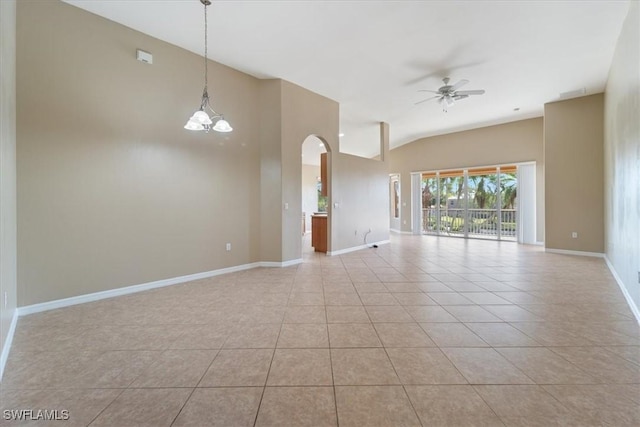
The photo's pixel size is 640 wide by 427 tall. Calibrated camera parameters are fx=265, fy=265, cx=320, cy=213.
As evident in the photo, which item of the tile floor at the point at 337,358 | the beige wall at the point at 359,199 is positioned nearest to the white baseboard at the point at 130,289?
the tile floor at the point at 337,358

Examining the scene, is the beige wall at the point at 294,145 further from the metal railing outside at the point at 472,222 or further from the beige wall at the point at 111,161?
the metal railing outside at the point at 472,222

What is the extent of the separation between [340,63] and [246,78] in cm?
177

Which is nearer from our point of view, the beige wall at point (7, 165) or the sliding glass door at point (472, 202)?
the beige wall at point (7, 165)

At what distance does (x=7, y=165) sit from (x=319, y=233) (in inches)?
209

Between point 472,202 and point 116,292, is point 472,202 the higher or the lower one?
the higher one

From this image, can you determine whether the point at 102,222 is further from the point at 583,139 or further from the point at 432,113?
the point at 583,139

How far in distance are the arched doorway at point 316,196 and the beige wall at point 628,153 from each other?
4.63 meters

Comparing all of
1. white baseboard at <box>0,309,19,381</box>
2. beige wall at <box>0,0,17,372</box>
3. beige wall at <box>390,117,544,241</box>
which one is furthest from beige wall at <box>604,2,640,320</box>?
beige wall at <box>0,0,17,372</box>

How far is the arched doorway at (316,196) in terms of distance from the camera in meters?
6.36

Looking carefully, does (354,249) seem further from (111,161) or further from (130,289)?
(111,161)

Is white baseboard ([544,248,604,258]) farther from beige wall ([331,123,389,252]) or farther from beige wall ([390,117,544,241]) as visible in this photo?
beige wall ([331,123,389,252])

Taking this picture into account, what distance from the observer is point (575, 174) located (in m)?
6.00

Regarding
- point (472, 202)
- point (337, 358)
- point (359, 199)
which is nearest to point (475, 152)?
point (472, 202)

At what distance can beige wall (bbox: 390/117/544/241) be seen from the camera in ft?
25.0
